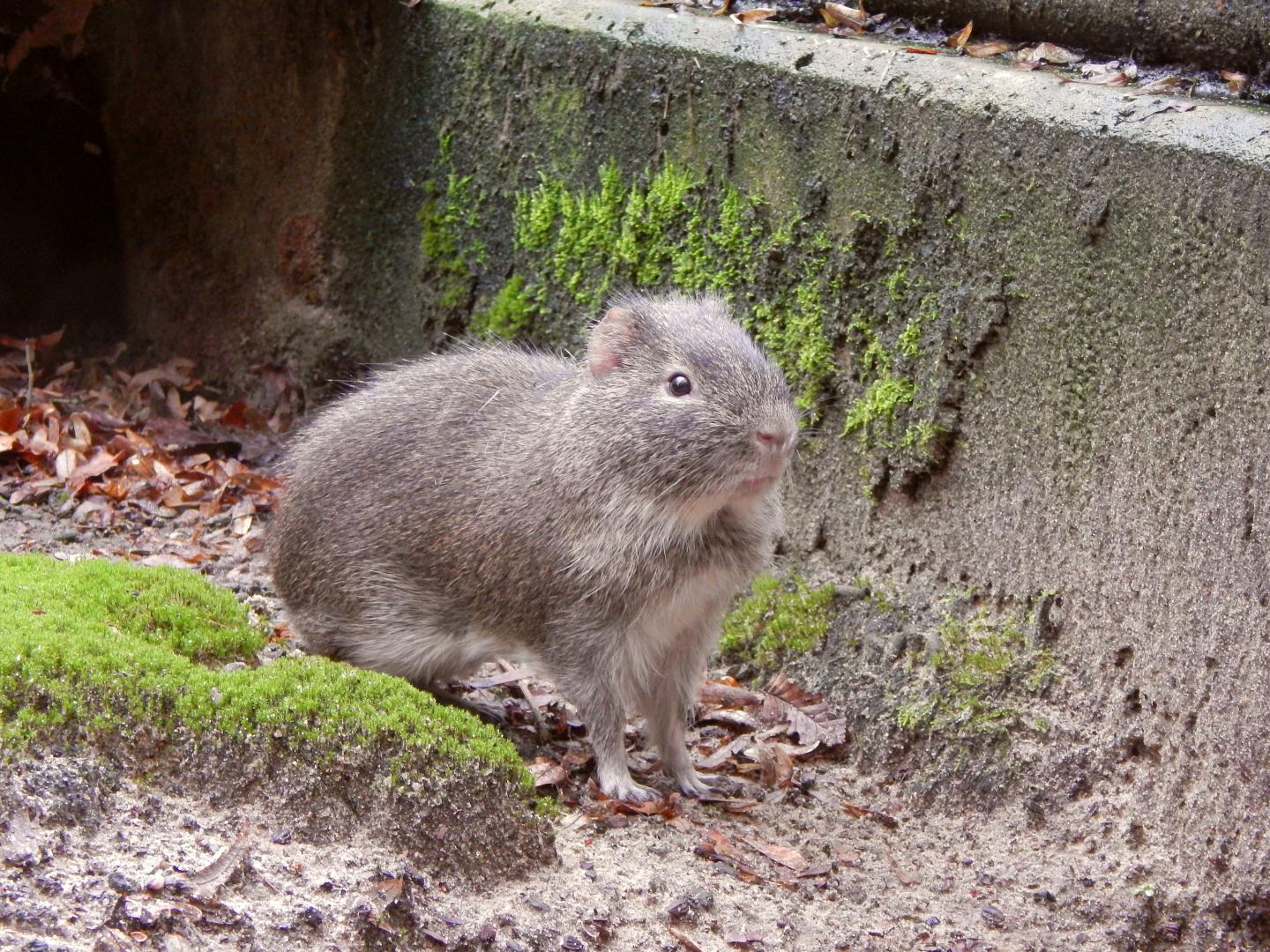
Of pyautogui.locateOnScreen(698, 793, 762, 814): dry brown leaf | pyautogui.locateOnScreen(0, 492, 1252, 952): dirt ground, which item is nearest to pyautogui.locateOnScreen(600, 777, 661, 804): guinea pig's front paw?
pyautogui.locateOnScreen(0, 492, 1252, 952): dirt ground

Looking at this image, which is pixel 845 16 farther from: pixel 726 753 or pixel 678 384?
pixel 726 753

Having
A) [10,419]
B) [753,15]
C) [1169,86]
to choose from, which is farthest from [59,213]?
[1169,86]

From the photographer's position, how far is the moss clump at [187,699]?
12.6 ft

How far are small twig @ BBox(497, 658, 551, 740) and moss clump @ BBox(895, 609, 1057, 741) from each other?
4.43 feet

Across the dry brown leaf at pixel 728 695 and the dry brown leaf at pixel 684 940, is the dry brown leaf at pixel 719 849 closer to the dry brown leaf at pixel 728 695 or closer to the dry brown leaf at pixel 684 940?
the dry brown leaf at pixel 684 940

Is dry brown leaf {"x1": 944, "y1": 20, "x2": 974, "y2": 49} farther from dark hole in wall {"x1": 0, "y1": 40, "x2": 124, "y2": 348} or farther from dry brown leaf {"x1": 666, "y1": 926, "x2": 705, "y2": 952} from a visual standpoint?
dark hole in wall {"x1": 0, "y1": 40, "x2": 124, "y2": 348}

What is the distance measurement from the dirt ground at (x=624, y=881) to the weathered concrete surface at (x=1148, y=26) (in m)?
2.42

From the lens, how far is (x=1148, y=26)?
4762 millimetres

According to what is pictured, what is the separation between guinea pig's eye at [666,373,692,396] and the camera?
15.3ft

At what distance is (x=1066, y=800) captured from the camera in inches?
175

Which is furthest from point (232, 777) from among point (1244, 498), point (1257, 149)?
point (1257, 149)

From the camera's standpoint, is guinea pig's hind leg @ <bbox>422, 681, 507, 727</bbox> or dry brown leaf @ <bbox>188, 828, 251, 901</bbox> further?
guinea pig's hind leg @ <bbox>422, 681, 507, 727</bbox>

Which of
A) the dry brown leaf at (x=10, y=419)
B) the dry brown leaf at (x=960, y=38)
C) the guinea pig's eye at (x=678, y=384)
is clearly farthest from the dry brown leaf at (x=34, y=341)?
the dry brown leaf at (x=960, y=38)

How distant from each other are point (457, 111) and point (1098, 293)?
3.70m
